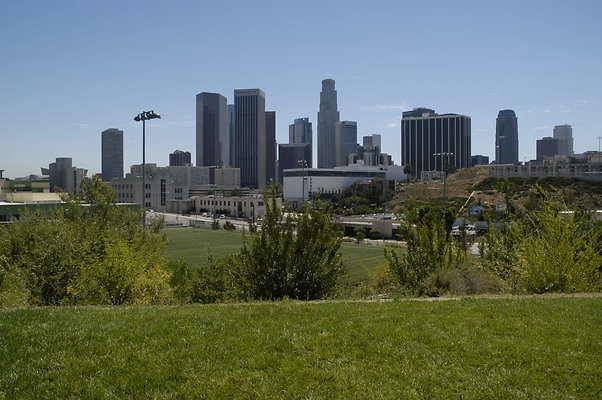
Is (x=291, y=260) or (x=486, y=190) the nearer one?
(x=291, y=260)

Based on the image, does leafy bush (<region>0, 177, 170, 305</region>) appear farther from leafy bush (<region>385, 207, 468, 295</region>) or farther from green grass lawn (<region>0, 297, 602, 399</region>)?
leafy bush (<region>385, 207, 468, 295</region>)

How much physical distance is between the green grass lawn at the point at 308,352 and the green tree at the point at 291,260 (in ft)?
11.9

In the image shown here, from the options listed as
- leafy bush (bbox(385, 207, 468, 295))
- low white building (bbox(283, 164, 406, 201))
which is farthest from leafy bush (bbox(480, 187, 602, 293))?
low white building (bbox(283, 164, 406, 201))

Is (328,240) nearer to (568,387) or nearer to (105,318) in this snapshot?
(105,318)

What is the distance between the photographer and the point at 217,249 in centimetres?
5709

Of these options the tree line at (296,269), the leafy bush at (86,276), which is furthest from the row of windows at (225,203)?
the leafy bush at (86,276)

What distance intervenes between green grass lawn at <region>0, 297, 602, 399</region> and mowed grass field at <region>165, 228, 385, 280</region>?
29122 millimetres

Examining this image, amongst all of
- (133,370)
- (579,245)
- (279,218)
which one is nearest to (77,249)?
(279,218)

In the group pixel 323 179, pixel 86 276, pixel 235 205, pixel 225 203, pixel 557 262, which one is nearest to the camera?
pixel 86 276

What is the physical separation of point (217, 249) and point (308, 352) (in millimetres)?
50207

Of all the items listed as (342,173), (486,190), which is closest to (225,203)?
(342,173)

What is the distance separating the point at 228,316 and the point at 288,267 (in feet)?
14.5

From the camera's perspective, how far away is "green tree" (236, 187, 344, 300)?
14.0 meters

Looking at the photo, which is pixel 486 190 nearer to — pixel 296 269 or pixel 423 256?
pixel 423 256
